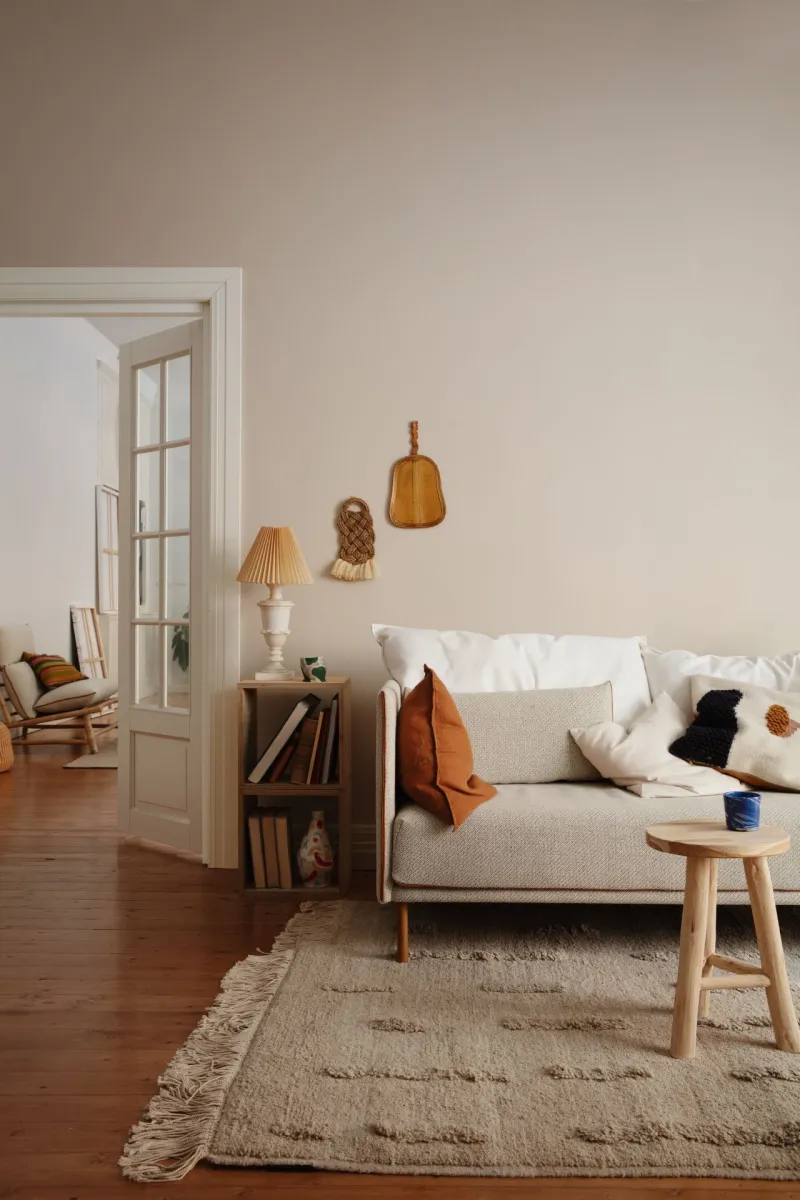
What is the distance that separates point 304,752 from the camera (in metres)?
3.39

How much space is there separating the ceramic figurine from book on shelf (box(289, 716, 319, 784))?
6.1 inches

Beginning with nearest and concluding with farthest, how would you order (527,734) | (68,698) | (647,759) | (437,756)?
(437,756) → (647,759) → (527,734) → (68,698)

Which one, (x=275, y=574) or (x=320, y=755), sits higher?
(x=275, y=574)

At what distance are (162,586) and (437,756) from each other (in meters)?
1.77

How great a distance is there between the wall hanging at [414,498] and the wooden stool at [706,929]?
1797 millimetres

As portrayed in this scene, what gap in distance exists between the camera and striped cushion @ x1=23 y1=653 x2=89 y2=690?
658cm

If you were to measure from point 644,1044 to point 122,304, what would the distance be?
3153mm

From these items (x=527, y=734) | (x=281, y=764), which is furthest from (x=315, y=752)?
(x=527, y=734)

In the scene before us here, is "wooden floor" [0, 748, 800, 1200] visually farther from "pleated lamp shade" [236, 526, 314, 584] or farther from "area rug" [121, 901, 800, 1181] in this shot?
"pleated lamp shade" [236, 526, 314, 584]

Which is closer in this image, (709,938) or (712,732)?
(709,938)

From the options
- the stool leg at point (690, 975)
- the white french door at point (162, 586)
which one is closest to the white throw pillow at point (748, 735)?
the stool leg at point (690, 975)

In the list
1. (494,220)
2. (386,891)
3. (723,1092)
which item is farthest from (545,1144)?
(494,220)

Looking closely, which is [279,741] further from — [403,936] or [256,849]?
[403,936]

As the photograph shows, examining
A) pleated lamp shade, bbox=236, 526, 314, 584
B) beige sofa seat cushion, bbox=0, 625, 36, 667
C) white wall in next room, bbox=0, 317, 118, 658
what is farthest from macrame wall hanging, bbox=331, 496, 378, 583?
white wall in next room, bbox=0, 317, 118, 658
